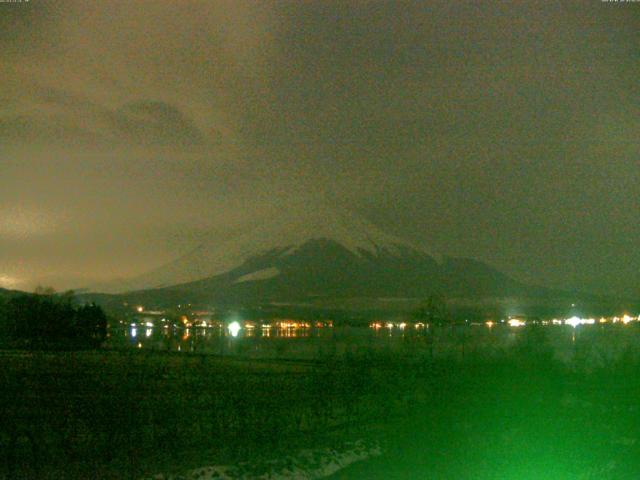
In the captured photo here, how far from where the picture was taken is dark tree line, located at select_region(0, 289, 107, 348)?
65.4 meters

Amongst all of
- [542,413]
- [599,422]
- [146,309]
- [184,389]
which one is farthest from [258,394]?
[146,309]

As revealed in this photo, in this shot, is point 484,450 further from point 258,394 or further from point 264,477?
point 258,394

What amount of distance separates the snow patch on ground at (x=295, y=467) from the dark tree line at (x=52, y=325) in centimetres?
4817

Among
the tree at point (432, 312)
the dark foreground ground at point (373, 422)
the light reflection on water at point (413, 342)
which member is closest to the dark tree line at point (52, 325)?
the light reflection on water at point (413, 342)

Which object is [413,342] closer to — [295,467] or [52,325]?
[52,325]

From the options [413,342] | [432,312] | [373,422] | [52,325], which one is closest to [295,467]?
[373,422]

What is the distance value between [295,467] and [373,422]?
5.73 metres

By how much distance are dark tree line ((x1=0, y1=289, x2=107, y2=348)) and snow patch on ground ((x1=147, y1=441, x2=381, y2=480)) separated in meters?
48.2

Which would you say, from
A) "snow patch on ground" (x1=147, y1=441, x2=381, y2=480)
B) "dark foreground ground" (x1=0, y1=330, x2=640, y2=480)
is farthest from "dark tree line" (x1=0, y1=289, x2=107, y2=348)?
"snow patch on ground" (x1=147, y1=441, x2=381, y2=480)

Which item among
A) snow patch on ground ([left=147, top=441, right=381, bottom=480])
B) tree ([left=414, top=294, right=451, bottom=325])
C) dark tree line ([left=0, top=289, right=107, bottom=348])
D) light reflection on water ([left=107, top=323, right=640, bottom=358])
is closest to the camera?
snow patch on ground ([left=147, top=441, right=381, bottom=480])

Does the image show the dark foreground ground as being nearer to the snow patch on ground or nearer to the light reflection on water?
the snow patch on ground

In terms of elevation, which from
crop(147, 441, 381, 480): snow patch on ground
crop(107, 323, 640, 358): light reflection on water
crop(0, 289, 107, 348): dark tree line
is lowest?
crop(147, 441, 381, 480): snow patch on ground

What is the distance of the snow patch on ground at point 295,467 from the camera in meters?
14.4

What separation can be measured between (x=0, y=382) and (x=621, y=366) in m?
18.1
